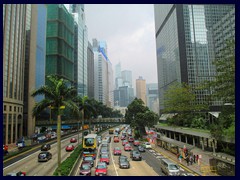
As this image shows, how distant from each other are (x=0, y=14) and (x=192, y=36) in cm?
10051

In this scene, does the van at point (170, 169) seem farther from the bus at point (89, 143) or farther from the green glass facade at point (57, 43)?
the green glass facade at point (57, 43)

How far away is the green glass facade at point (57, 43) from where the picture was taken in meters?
116

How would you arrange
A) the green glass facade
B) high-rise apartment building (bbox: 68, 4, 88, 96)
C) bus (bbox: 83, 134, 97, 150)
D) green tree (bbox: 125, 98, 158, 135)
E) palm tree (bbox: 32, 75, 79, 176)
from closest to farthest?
1. palm tree (bbox: 32, 75, 79, 176)
2. bus (bbox: 83, 134, 97, 150)
3. green tree (bbox: 125, 98, 158, 135)
4. the green glass facade
5. high-rise apartment building (bbox: 68, 4, 88, 96)

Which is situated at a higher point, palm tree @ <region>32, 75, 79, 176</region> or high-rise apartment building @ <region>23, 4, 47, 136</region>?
high-rise apartment building @ <region>23, 4, 47, 136</region>

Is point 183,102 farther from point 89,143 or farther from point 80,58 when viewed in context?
point 80,58

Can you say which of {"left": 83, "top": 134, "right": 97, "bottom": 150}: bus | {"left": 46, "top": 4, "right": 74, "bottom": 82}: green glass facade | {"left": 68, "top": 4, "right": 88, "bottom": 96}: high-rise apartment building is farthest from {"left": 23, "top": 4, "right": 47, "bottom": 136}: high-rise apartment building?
{"left": 68, "top": 4, "right": 88, "bottom": 96}: high-rise apartment building

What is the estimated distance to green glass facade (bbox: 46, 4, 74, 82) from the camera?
116m

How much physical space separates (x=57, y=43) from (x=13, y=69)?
56873 mm

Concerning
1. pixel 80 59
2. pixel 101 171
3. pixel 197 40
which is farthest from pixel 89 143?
pixel 80 59

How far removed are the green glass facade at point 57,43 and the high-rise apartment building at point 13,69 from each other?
43685 millimetres

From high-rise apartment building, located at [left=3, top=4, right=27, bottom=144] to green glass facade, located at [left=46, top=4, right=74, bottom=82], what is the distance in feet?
143

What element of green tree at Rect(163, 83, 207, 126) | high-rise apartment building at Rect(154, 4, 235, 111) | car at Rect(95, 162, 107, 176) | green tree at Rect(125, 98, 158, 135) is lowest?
car at Rect(95, 162, 107, 176)

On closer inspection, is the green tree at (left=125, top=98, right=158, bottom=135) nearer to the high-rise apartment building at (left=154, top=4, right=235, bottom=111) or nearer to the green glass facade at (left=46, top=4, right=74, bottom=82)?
the high-rise apartment building at (left=154, top=4, right=235, bottom=111)
